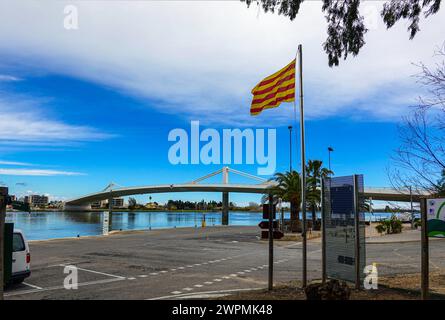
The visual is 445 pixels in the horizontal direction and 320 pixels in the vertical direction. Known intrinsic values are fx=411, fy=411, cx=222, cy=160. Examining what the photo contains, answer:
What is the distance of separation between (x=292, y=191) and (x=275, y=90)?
30.3 meters

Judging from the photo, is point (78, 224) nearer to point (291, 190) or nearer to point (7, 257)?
point (291, 190)

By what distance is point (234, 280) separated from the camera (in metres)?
12.6

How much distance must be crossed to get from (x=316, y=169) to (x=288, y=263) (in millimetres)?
30596

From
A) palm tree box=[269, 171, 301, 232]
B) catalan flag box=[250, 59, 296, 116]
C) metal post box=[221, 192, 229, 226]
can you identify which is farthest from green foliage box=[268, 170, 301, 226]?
metal post box=[221, 192, 229, 226]

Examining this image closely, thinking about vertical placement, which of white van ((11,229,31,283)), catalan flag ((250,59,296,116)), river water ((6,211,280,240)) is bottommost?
river water ((6,211,280,240))

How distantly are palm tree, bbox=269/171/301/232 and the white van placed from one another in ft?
104

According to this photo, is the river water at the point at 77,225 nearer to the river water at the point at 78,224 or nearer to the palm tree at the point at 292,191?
the river water at the point at 78,224

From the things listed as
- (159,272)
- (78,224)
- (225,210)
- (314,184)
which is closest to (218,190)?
(225,210)

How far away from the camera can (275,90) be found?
12141mm

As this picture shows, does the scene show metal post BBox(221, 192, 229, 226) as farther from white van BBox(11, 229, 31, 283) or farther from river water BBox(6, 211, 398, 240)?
white van BBox(11, 229, 31, 283)

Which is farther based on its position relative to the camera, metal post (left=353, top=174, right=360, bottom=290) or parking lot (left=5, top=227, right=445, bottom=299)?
parking lot (left=5, top=227, right=445, bottom=299)

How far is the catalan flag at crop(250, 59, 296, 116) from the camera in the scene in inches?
455
